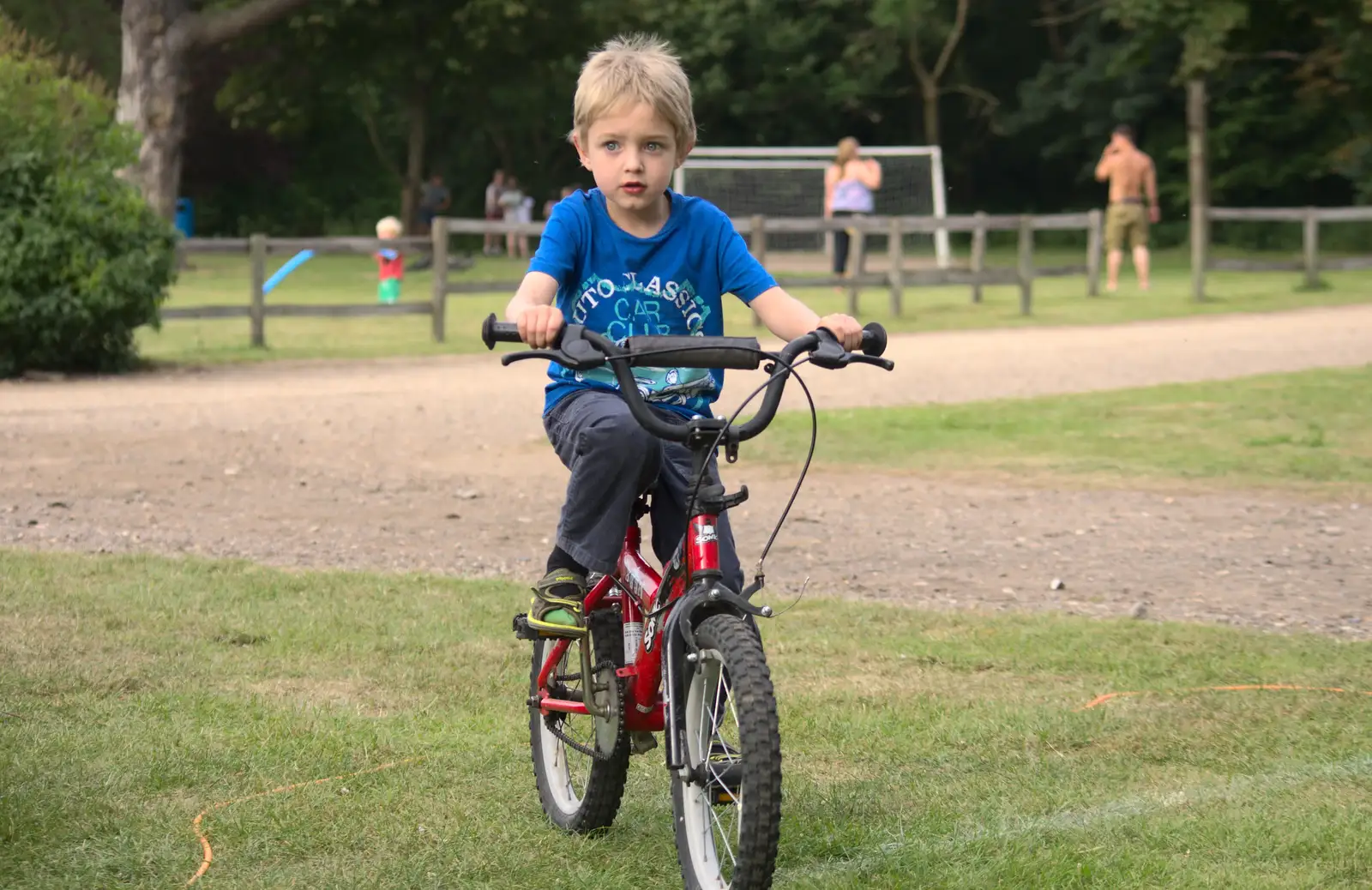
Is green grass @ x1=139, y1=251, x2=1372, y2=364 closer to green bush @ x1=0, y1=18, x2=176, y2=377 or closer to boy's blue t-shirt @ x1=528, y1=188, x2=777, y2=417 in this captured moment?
green bush @ x1=0, y1=18, x2=176, y2=377

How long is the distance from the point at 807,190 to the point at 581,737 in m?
34.2

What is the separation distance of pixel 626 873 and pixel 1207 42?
1103 centimetres

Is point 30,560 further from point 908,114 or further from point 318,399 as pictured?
point 908,114

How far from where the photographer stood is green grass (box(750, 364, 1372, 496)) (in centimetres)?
1075

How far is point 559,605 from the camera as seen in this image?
4180 millimetres

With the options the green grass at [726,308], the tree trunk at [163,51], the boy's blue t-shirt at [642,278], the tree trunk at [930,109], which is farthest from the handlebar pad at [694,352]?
the tree trunk at [930,109]

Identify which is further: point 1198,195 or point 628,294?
point 1198,195

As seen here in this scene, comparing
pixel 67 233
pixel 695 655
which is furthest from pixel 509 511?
pixel 67 233

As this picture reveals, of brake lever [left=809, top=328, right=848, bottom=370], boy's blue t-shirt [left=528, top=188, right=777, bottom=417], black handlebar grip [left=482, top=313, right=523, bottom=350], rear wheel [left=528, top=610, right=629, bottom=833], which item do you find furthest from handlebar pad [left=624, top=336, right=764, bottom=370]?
rear wheel [left=528, top=610, right=629, bottom=833]

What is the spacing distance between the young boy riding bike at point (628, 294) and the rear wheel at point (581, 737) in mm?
141

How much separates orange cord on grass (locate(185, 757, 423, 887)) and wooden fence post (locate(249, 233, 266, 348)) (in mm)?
14660

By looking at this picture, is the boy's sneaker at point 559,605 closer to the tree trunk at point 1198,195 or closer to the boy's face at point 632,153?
the boy's face at point 632,153

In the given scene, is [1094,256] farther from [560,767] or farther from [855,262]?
[560,767]

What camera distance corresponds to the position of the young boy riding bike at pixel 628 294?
3.97 metres
